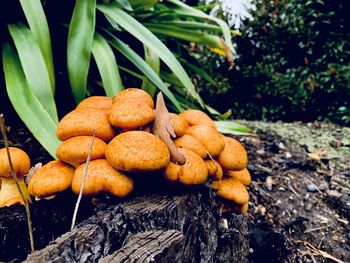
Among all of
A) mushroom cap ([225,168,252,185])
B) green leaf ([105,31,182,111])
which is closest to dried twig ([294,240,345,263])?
mushroom cap ([225,168,252,185])

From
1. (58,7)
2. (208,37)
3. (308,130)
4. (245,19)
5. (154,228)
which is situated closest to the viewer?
(154,228)

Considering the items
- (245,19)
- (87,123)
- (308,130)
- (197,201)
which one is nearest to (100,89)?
(87,123)

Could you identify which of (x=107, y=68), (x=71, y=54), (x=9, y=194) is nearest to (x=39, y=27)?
(x=71, y=54)

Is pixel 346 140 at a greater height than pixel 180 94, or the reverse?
pixel 180 94

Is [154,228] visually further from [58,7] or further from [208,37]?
[208,37]

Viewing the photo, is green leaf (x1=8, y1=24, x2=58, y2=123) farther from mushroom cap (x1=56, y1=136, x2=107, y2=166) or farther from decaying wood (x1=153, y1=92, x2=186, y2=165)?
decaying wood (x1=153, y1=92, x2=186, y2=165)

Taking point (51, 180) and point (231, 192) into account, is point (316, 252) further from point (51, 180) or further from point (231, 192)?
point (51, 180)
